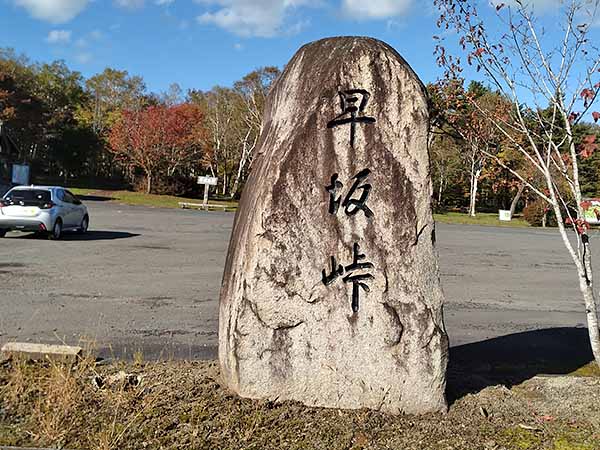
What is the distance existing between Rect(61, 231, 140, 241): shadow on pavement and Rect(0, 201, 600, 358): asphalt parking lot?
0.03m

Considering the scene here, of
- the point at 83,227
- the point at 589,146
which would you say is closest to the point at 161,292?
the point at 589,146

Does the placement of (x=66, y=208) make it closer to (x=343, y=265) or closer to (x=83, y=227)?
(x=83, y=227)

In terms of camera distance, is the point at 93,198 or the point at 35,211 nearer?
the point at 35,211

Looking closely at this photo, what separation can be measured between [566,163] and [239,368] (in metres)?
3.73

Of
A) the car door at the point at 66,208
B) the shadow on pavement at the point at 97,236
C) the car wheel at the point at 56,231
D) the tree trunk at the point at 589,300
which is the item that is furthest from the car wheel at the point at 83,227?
the tree trunk at the point at 589,300

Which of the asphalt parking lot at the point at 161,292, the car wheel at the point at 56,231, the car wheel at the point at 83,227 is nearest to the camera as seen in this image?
the asphalt parking lot at the point at 161,292

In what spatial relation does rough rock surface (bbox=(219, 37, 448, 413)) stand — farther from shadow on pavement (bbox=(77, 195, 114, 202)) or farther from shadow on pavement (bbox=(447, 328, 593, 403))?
shadow on pavement (bbox=(77, 195, 114, 202))

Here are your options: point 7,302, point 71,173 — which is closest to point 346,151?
point 7,302

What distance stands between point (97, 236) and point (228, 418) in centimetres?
1445

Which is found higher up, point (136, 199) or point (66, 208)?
point (66, 208)

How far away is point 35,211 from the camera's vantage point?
15.3m

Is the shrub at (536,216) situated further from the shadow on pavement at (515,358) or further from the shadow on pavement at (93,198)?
the shadow on pavement at (515,358)

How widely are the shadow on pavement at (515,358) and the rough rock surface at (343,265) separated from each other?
728 mm

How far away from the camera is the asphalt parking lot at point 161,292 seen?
6.47 metres
